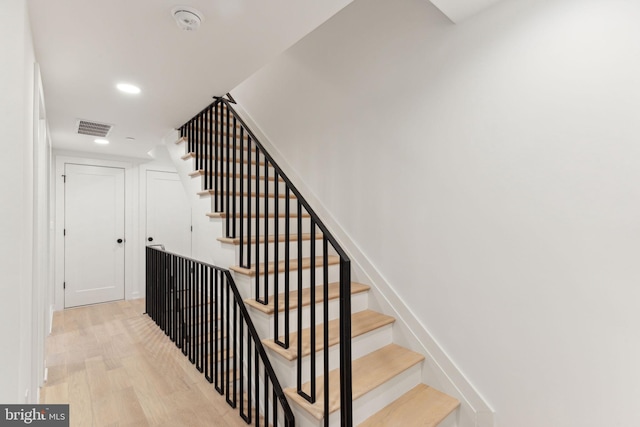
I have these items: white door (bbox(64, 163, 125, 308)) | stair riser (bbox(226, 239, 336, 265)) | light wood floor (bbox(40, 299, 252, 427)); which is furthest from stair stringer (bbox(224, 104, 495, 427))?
white door (bbox(64, 163, 125, 308))

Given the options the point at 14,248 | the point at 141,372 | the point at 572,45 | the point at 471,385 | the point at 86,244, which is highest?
the point at 572,45

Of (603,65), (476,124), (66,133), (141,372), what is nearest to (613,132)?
(603,65)

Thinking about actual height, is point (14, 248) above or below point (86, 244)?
above

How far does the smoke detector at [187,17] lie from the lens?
1.48m

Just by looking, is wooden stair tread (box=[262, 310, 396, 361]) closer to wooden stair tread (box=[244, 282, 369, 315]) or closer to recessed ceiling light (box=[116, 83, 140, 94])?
wooden stair tread (box=[244, 282, 369, 315])

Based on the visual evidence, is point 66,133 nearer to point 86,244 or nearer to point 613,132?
point 86,244

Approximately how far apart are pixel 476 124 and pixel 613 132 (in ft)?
1.89

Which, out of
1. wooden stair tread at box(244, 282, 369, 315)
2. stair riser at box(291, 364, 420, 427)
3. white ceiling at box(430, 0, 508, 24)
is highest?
white ceiling at box(430, 0, 508, 24)

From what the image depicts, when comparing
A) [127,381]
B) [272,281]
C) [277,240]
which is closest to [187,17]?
[277,240]

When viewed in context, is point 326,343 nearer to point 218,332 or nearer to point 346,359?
point 346,359

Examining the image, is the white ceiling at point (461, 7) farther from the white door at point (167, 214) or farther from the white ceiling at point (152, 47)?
the white door at point (167, 214)

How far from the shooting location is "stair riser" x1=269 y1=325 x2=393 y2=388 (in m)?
1.71

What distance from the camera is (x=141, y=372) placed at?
7.97 ft

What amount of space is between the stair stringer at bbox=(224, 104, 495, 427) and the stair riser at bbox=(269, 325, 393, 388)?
0.43ft
